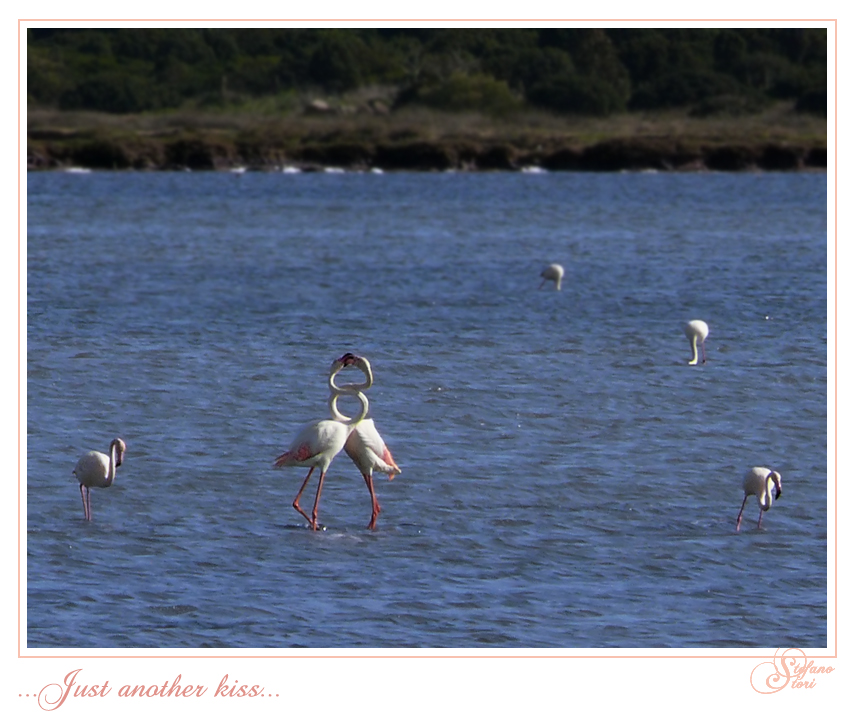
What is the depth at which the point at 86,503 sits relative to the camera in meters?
11.5

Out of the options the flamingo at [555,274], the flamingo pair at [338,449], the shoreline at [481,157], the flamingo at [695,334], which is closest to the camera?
the flamingo pair at [338,449]

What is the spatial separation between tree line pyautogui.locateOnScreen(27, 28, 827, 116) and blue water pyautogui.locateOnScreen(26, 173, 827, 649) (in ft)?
132

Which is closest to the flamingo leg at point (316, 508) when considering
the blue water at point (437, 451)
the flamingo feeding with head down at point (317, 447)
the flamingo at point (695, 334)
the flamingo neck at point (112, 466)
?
the flamingo feeding with head down at point (317, 447)

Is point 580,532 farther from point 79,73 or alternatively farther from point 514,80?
point 514,80

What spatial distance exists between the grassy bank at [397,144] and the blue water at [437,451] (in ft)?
103

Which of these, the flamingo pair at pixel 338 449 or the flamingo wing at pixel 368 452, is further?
the flamingo wing at pixel 368 452

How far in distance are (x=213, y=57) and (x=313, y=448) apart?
60.8 m

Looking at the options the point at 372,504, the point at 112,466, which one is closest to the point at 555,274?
the point at 372,504

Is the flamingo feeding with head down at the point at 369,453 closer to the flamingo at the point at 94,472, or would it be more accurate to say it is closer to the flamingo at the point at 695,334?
the flamingo at the point at 94,472

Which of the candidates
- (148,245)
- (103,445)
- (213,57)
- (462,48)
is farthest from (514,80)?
(103,445)

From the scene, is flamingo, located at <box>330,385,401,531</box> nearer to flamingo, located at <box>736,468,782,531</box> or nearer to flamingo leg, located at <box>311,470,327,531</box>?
flamingo leg, located at <box>311,470,327,531</box>

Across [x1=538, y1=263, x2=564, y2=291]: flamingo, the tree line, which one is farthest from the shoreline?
[x1=538, y1=263, x2=564, y2=291]: flamingo

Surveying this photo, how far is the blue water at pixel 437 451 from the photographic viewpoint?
9.59 meters

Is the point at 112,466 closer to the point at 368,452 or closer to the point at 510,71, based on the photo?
the point at 368,452
